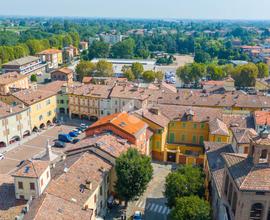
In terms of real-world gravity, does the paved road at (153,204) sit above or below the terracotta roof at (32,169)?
below

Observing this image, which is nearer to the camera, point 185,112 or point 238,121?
point 238,121

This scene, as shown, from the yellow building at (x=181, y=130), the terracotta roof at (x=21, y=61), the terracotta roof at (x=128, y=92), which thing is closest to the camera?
the yellow building at (x=181, y=130)

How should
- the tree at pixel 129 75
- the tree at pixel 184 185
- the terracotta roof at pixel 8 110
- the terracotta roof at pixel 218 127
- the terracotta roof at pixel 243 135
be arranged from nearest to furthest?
the tree at pixel 184 185 → the terracotta roof at pixel 243 135 → the terracotta roof at pixel 218 127 → the terracotta roof at pixel 8 110 → the tree at pixel 129 75

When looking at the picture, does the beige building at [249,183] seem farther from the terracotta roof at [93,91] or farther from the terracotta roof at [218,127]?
the terracotta roof at [93,91]

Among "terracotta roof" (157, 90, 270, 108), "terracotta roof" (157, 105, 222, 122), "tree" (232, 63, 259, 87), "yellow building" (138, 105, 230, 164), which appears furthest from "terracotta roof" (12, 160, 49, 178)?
"tree" (232, 63, 259, 87)

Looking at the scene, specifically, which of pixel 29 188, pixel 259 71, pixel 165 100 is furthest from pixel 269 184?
pixel 259 71

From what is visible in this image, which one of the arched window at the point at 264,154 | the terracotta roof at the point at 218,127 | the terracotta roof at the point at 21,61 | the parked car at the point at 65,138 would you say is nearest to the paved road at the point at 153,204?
the terracotta roof at the point at 218,127

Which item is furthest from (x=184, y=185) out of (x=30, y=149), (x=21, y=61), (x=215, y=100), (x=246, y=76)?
(x=21, y=61)

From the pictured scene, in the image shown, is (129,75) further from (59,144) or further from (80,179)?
(80,179)
